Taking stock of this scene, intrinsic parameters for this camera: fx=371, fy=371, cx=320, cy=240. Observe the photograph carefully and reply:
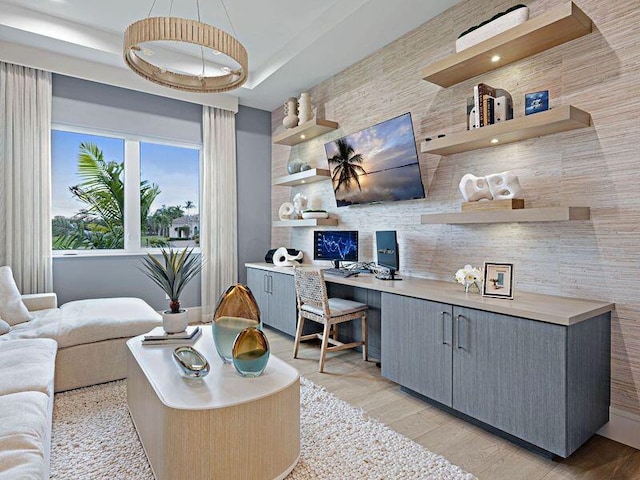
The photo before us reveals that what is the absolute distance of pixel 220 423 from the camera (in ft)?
4.74

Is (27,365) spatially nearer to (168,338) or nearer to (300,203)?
(168,338)

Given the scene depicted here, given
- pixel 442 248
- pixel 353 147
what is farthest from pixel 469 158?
pixel 353 147

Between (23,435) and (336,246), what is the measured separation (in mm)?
2854

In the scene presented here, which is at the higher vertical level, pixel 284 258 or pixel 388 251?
pixel 388 251

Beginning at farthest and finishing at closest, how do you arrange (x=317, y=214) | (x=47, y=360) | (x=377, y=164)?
(x=317, y=214)
(x=377, y=164)
(x=47, y=360)

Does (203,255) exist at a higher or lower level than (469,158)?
lower

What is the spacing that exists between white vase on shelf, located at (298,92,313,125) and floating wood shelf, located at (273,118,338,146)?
5.5 inches

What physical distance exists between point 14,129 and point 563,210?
15.1 ft

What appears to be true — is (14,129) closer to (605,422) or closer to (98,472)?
(98,472)

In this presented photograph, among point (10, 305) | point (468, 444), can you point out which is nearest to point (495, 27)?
point (468, 444)

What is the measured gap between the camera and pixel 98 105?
13.2 ft

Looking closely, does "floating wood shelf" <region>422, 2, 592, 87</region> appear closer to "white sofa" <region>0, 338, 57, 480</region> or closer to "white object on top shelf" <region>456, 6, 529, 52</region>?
"white object on top shelf" <region>456, 6, 529, 52</region>

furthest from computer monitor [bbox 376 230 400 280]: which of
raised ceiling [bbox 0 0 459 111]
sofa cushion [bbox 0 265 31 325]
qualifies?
sofa cushion [bbox 0 265 31 325]

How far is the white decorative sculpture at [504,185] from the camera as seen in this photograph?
2344 millimetres
